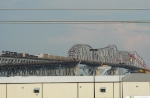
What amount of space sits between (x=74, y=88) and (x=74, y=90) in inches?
12.4

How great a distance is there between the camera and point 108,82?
4297 cm

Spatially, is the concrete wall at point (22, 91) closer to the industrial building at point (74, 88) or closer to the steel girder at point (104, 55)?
the industrial building at point (74, 88)

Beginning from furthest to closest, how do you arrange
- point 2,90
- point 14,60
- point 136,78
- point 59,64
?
point 59,64, point 14,60, point 136,78, point 2,90

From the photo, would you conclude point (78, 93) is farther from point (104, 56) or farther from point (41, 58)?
point (104, 56)

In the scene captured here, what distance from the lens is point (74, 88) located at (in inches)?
1678

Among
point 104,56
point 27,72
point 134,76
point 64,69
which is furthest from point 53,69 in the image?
point 134,76

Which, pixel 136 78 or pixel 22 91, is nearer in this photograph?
pixel 22 91

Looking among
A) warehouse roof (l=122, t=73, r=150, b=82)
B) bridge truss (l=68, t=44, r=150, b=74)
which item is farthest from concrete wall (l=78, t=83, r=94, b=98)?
bridge truss (l=68, t=44, r=150, b=74)

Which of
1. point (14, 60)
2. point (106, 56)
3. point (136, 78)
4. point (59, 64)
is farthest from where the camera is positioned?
point (106, 56)

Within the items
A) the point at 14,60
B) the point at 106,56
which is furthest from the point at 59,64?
the point at 106,56

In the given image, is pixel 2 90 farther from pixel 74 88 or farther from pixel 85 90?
pixel 85 90

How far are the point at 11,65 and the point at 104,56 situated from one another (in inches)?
2690

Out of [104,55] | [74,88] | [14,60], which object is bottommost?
[74,88]

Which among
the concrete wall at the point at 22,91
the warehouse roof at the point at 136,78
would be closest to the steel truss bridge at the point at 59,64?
the warehouse roof at the point at 136,78
